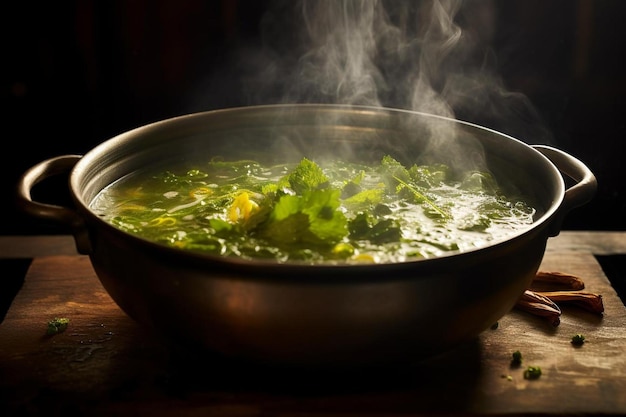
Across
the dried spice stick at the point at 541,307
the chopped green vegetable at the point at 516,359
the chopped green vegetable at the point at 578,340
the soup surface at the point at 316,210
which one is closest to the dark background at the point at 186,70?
the soup surface at the point at 316,210

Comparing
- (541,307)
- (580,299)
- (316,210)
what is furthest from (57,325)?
(580,299)

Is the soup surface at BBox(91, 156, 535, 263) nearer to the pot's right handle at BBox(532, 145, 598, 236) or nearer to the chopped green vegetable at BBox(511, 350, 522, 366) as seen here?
the pot's right handle at BBox(532, 145, 598, 236)

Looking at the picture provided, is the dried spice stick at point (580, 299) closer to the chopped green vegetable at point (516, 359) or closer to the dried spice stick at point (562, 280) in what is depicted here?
the dried spice stick at point (562, 280)

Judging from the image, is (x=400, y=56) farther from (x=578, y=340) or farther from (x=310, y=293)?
(x=310, y=293)

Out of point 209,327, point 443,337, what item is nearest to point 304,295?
point 209,327

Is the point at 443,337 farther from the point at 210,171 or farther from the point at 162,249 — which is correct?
the point at 210,171
